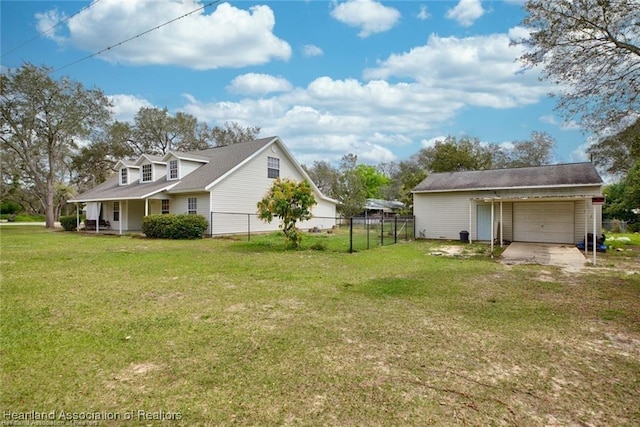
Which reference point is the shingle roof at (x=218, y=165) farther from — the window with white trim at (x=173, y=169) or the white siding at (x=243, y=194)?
the window with white trim at (x=173, y=169)

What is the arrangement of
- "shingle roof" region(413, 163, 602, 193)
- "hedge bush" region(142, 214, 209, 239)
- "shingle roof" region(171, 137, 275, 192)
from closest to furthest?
"shingle roof" region(413, 163, 602, 193)
"hedge bush" region(142, 214, 209, 239)
"shingle roof" region(171, 137, 275, 192)

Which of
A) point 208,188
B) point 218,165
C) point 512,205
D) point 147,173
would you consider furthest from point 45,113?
point 512,205

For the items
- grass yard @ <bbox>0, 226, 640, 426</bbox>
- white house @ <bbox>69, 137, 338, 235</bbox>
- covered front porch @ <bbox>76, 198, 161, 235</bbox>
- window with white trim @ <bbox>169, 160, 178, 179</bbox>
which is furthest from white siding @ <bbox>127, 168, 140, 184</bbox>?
grass yard @ <bbox>0, 226, 640, 426</bbox>

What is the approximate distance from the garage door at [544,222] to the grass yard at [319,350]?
29.7ft

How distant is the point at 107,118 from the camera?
2891 cm

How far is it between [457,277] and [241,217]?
1493cm

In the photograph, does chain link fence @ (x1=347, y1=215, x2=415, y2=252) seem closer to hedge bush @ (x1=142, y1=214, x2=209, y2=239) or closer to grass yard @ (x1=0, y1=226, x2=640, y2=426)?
grass yard @ (x1=0, y1=226, x2=640, y2=426)

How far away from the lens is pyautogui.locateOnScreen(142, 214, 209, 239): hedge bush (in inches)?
703

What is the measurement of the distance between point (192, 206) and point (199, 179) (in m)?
1.68

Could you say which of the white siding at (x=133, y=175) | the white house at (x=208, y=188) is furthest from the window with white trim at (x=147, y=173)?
the white siding at (x=133, y=175)

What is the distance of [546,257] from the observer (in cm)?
1176

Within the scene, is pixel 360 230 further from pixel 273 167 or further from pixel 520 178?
pixel 520 178

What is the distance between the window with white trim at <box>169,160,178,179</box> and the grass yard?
1536 cm

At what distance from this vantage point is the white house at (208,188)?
1988 centimetres
